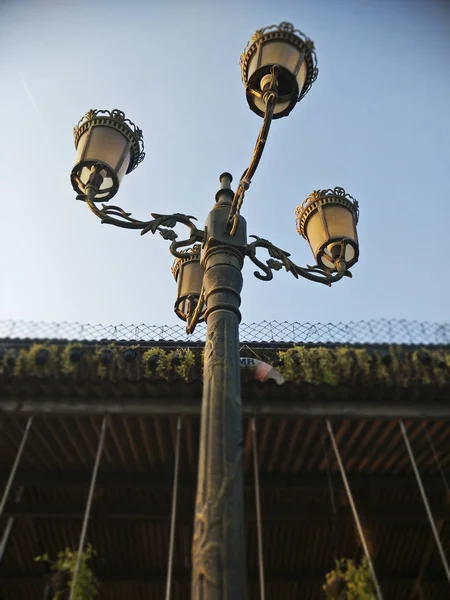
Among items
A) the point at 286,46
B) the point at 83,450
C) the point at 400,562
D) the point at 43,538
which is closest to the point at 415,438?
the point at 400,562

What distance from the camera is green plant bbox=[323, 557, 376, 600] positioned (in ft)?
13.0

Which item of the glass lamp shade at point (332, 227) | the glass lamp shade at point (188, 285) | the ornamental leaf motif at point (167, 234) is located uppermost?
the glass lamp shade at point (188, 285)

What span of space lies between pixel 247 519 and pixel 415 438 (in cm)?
215

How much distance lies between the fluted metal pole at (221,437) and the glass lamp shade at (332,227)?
4.54ft

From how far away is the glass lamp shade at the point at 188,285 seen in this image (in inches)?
281

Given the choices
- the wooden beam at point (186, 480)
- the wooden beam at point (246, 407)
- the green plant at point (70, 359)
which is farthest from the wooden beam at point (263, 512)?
the green plant at point (70, 359)

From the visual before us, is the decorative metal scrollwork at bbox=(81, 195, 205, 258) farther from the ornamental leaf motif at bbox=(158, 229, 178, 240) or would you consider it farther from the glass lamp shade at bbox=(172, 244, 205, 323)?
the glass lamp shade at bbox=(172, 244, 205, 323)

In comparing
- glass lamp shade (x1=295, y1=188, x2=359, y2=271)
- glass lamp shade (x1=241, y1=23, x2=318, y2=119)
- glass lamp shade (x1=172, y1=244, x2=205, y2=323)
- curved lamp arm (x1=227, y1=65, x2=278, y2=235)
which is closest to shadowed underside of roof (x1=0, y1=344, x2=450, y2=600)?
glass lamp shade (x1=295, y1=188, x2=359, y2=271)

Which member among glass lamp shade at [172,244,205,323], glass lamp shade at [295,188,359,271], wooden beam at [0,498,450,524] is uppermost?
glass lamp shade at [172,244,205,323]

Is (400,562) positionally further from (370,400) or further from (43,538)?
(43,538)

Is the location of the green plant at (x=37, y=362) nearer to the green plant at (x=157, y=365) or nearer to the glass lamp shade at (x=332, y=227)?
the green plant at (x=157, y=365)

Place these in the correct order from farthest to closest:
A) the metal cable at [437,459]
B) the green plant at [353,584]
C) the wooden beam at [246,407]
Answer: the metal cable at [437,459] < the wooden beam at [246,407] < the green plant at [353,584]

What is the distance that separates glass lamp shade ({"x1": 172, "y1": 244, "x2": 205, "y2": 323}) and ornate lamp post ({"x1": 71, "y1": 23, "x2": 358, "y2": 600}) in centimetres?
181

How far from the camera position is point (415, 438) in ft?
17.1
